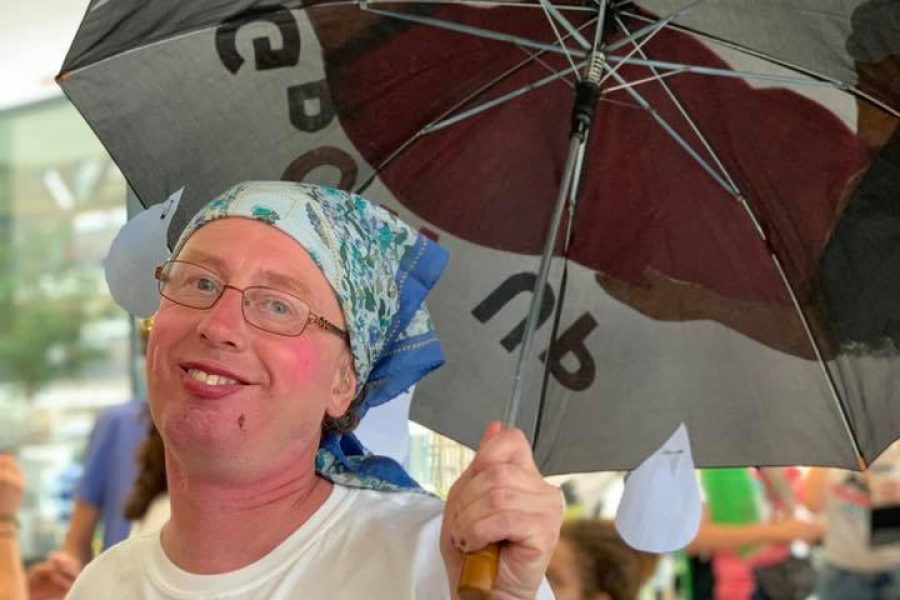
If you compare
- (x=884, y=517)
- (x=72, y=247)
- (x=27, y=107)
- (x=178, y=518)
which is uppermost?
(x=27, y=107)

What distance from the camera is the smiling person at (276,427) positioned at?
5.58ft

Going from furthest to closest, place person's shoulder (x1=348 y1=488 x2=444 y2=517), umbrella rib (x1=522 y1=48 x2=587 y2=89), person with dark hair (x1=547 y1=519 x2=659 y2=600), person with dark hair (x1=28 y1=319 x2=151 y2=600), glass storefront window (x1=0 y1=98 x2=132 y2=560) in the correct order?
glass storefront window (x1=0 y1=98 x2=132 y2=560) < person with dark hair (x1=28 y1=319 x2=151 y2=600) < person with dark hair (x1=547 y1=519 x2=659 y2=600) < umbrella rib (x1=522 y1=48 x2=587 y2=89) < person's shoulder (x1=348 y1=488 x2=444 y2=517)

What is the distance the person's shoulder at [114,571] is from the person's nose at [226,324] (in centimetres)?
35

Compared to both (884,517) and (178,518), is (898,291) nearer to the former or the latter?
(178,518)

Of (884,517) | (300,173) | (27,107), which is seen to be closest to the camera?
(300,173)

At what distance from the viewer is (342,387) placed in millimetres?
1879

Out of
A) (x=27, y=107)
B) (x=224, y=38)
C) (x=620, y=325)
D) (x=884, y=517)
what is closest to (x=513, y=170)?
(x=620, y=325)

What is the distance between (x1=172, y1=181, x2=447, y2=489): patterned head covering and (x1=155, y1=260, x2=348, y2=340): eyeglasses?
0.07 metres

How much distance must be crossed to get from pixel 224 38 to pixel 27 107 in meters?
5.55

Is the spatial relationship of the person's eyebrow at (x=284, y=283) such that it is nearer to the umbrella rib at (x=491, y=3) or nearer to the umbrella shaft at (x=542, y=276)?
the umbrella shaft at (x=542, y=276)

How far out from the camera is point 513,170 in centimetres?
250

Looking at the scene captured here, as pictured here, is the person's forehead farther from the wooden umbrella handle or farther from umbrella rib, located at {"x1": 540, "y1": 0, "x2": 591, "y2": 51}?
umbrella rib, located at {"x1": 540, "y1": 0, "x2": 591, "y2": 51}

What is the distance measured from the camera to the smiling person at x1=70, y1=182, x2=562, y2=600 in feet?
5.58

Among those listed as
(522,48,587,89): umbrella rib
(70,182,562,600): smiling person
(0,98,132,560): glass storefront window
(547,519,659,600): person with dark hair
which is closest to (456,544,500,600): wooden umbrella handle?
(70,182,562,600): smiling person
